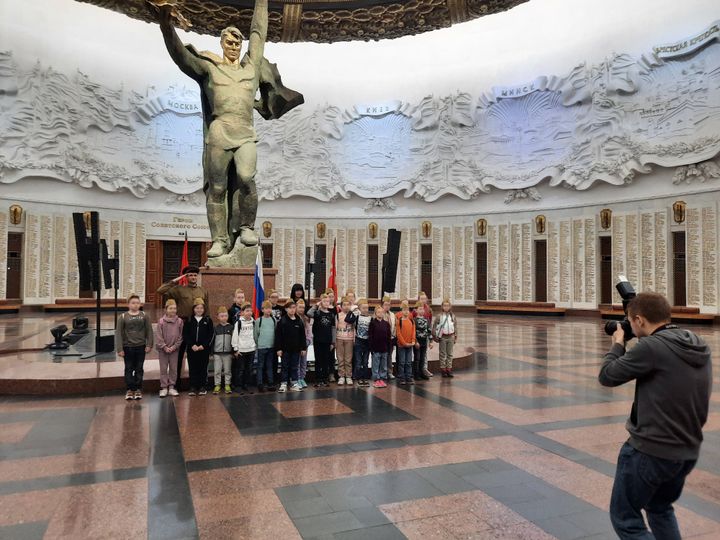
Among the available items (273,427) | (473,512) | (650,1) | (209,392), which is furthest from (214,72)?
(650,1)

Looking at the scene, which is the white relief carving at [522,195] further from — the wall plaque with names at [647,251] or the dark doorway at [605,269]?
the wall plaque with names at [647,251]

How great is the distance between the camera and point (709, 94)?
1588cm

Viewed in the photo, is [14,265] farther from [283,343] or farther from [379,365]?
[379,365]

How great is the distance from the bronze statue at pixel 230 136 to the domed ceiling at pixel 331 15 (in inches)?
48.3

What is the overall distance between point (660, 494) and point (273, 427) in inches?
122

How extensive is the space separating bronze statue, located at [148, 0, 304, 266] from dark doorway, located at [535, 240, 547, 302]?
49.6 feet

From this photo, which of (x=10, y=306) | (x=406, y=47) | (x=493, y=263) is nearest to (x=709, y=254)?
(x=493, y=263)

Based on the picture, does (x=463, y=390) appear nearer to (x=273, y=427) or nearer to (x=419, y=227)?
(x=273, y=427)

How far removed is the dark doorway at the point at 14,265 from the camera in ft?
59.6

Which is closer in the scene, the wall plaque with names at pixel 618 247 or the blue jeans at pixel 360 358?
the blue jeans at pixel 360 358

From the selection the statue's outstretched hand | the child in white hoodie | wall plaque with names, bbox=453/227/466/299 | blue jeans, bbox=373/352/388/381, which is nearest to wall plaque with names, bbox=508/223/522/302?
wall plaque with names, bbox=453/227/466/299

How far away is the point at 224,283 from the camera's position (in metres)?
6.68

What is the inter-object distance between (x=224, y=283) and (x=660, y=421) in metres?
5.66

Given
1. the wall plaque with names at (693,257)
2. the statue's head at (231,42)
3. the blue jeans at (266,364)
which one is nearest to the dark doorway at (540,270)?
the wall plaque with names at (693,257)
